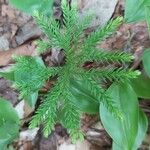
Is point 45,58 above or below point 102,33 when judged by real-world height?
below

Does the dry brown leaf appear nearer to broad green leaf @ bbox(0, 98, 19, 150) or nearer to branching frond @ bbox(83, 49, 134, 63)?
broad green leaf @ bbox(0, 98, 19, 150)

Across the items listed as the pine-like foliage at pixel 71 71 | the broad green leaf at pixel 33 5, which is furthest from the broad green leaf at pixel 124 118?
the broad green leaf at pixel 33 5

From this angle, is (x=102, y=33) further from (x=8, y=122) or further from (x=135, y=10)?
(x=8, y=122)

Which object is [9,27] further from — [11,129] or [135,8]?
[135,8]

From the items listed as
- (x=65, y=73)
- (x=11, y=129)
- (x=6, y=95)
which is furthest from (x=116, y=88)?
(x=6, y=95)

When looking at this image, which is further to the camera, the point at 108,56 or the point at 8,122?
the point at 8,122

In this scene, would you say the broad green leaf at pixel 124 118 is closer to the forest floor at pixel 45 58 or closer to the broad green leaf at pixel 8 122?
the forest floor at pixel 45 58

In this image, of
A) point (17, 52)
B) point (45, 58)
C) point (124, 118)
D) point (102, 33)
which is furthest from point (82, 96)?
point (17, 52)
